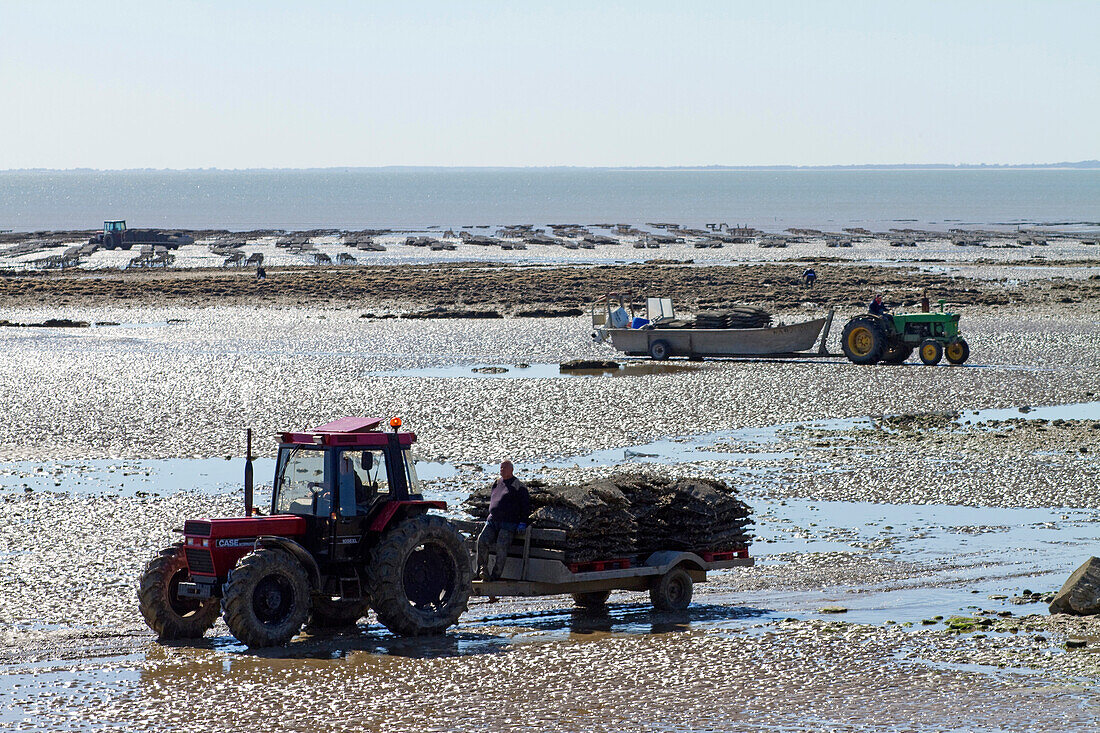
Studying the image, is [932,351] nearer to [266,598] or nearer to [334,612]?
[334,612]

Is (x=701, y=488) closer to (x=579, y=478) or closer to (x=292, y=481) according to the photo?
(x=292, y=481)

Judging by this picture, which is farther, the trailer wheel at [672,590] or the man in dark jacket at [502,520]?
the trailer wheel at [672,590]

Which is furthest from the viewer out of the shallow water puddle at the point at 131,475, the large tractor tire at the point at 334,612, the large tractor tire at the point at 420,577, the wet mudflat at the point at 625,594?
the shallow water puddle at the point at 131,475

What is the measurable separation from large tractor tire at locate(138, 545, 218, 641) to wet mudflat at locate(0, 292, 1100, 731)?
25cm

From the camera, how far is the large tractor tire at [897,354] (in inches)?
1417

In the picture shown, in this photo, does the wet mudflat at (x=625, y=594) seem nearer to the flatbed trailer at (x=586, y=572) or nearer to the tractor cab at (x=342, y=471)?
the flatbed trailer at (x=586, y=572)

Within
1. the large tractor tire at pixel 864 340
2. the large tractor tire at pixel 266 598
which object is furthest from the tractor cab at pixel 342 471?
the large tractor tire at pixel 864 340

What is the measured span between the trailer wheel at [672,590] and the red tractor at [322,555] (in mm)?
2242

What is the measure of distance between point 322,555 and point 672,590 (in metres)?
3.90

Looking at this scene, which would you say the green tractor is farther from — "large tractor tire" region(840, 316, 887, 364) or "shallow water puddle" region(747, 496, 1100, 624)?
"shallow water puddle" region(747, 496, 1100, 624)

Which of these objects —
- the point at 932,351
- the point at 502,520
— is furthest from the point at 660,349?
the point at 502,520

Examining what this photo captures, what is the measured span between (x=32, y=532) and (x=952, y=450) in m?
15.0

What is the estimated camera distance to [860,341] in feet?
119

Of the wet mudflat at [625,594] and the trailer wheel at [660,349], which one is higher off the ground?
the trailer wheel at [660,349]
